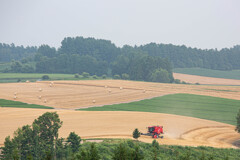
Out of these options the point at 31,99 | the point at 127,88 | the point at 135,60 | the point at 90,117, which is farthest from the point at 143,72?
the point at 90,117

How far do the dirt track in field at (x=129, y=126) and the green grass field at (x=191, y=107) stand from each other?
5.80m

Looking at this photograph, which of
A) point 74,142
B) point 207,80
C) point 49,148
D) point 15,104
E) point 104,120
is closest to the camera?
point 49,148

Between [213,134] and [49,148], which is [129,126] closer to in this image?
[213,134]

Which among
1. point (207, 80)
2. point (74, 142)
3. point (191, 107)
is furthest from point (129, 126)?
point (207, 80)

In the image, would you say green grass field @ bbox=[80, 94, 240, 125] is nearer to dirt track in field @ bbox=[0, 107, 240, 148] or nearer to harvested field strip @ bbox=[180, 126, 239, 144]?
dirt track in field @ bbox=[0, 107, 240, 148]

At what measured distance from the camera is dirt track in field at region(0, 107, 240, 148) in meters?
54.9

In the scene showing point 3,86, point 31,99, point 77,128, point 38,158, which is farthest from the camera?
point 3,86

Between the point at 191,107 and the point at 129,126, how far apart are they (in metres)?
28.9

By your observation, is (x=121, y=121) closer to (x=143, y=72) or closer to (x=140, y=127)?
(x=140, y=127)

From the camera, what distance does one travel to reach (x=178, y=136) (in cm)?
5862

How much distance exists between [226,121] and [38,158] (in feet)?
158

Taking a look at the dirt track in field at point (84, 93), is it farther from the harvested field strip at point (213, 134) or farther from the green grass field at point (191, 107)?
the harvested field strip at point (213, 134)

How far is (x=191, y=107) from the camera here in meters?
86.1

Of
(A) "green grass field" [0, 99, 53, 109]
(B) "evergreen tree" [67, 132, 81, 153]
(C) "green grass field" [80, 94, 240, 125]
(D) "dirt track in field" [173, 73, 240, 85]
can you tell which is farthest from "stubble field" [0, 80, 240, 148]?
(D) "dirt track in field" [173, 73, 240, 85]
